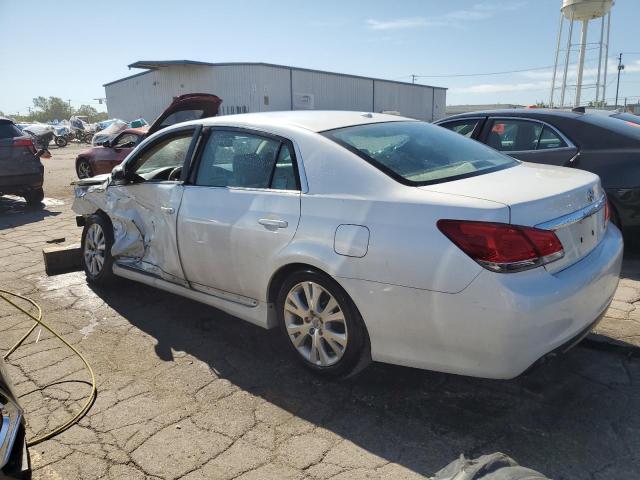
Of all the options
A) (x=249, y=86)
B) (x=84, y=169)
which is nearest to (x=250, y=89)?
(x=249, y=86)

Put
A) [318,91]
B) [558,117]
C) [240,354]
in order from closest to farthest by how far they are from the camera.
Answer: [240,354] < [558,117] < [318,91]

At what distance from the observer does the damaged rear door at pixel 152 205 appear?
3812 mm

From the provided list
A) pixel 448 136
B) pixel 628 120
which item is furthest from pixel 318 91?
pixel 448 136

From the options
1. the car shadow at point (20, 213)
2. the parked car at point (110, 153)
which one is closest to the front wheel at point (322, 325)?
the car shadow at point (20, 213)

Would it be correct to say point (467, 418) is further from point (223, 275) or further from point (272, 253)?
point (223, 275)

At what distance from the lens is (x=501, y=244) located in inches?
89.5

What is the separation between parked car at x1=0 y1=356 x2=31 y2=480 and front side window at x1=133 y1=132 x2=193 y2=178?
7.36 ft

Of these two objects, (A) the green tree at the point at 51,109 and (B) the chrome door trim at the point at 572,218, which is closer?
(B) the chrome door trim at the point at 572,218

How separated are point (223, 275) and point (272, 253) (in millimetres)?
550

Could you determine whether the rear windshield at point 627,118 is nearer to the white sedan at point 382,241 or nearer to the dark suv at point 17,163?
the white sedan at point 382,241

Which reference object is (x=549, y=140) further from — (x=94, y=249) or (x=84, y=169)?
(x=84, y=169)

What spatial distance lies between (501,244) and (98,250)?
3.74 metres

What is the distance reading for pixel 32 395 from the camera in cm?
301

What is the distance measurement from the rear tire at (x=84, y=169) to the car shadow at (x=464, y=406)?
888 cm
